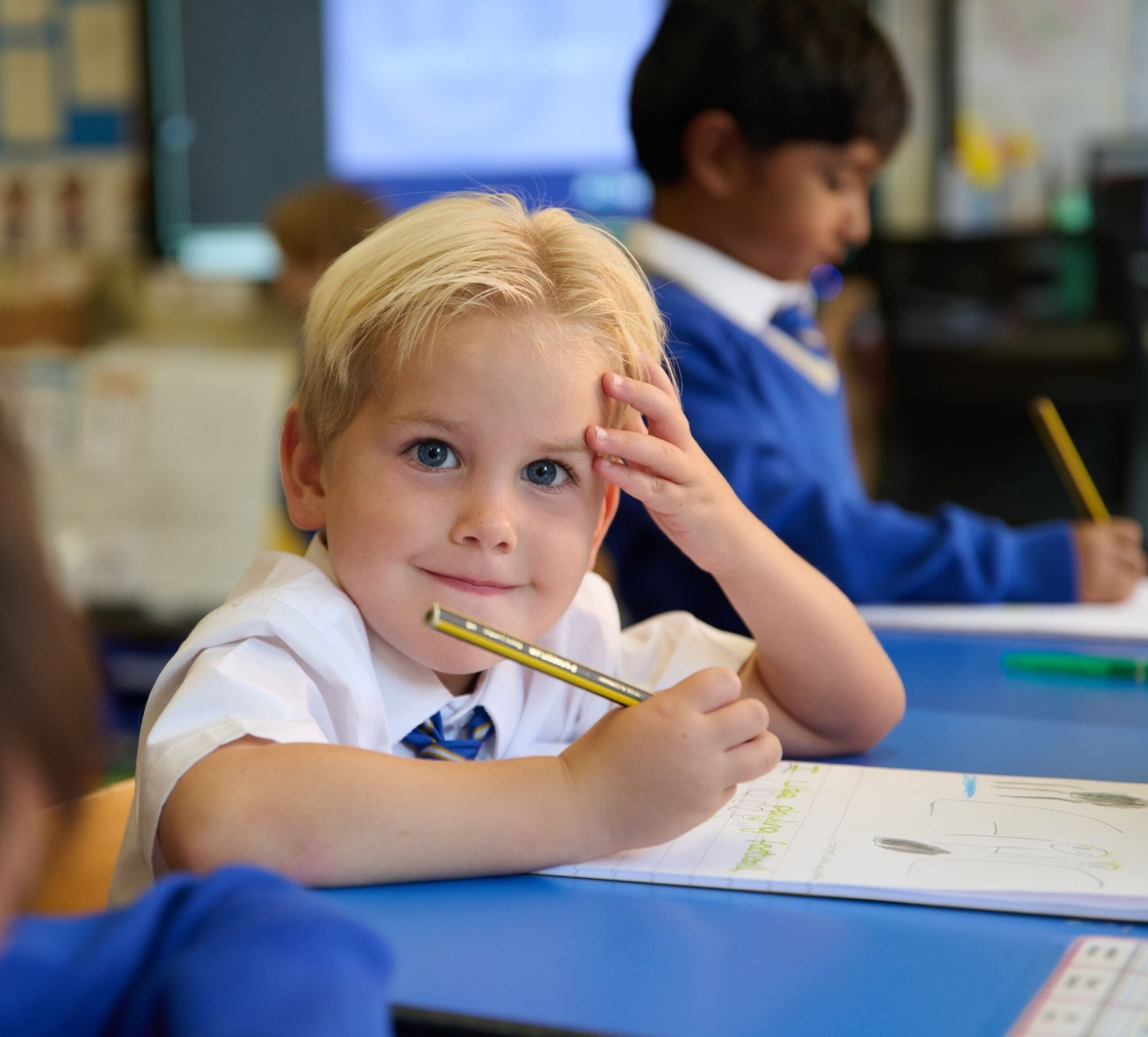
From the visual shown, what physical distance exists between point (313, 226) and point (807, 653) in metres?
2.09

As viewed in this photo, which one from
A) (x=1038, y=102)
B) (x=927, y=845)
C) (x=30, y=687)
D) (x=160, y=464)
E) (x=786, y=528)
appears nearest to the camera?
(x=30, y=687)

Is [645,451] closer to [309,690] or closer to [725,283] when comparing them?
[309,690]

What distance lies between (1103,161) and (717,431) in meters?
2.19

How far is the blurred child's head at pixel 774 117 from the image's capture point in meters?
1.38

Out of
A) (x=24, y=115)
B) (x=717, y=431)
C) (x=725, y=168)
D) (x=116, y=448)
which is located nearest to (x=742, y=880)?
(x=717, y=431)

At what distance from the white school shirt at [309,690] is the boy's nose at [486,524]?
7cm

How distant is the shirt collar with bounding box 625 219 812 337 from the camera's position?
4.53 ft

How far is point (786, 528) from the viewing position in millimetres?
1192

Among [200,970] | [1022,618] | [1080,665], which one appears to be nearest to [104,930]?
[200,970]

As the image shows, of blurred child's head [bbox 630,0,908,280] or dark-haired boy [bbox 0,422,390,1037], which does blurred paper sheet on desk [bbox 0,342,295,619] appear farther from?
dark-haired boy [bbox 0,422,390,1037]

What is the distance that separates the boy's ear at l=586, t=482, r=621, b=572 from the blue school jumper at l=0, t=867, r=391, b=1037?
0.41 metres

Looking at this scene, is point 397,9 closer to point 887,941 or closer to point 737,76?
point 737,76

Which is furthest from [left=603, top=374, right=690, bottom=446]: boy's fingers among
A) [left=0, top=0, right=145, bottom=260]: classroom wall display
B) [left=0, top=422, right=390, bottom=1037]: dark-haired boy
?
[left=0, top=0, right=145, bottom=260]: classroom wall display

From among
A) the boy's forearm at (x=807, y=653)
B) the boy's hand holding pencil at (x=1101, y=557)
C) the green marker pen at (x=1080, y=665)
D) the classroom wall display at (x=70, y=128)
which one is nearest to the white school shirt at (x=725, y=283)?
the boy's hand holding pencil at (x=1101, y=557)
